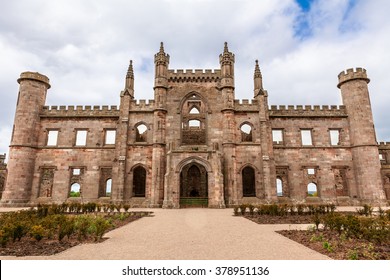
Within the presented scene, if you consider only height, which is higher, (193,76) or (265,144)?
(193,76)

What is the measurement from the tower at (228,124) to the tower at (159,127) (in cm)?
591

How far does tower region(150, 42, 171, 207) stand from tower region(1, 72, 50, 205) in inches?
493

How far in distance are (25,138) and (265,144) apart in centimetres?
2420

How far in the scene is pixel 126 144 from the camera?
24.4 metres

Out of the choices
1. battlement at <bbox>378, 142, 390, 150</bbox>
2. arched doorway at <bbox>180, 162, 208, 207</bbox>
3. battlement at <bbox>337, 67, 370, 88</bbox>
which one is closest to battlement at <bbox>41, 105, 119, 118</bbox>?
arched doorway at <bbox>180, 162, 208, 207</bbox>

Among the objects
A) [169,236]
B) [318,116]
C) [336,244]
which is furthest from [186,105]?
[336,244]

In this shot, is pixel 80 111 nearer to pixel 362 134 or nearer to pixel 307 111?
pixel 307 111

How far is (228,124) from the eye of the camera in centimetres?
2411

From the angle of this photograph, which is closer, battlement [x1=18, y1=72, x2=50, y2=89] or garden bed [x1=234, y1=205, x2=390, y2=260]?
garden bed [x1=234, y1=205, x2=390, y2=260]

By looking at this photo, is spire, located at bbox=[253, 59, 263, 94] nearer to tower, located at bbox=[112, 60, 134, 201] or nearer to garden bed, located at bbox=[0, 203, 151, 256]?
tower, located at bbox=[112, 60, 134, 201]

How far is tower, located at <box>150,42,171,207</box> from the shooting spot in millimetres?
22672

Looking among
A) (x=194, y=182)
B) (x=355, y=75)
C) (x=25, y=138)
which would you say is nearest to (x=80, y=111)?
(x=25, y=138)

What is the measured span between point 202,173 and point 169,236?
21427 millimetres
